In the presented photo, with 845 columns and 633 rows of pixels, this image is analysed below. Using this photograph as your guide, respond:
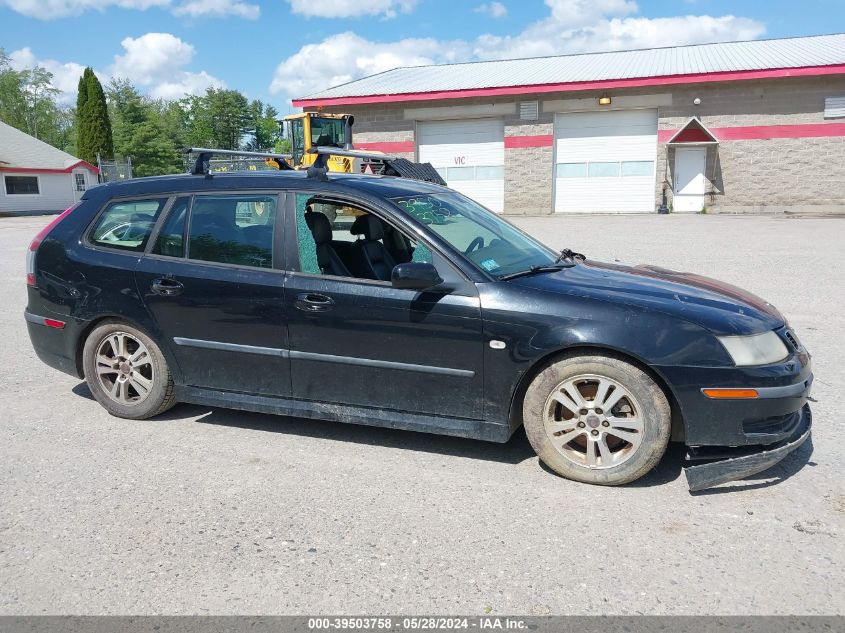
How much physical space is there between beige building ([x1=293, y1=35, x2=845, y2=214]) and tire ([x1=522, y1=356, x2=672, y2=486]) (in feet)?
79.9

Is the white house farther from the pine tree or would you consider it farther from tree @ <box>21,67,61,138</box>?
tree @ <box>21,67,61,138</box>

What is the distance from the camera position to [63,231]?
5082 mm

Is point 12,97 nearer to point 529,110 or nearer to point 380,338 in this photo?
point 529,110

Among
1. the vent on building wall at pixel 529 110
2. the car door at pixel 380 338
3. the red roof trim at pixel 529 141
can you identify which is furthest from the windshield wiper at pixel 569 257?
the vent on building wall at pixel 529 110

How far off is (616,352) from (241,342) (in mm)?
2258

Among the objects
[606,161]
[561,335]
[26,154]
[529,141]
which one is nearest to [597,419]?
[561,335]

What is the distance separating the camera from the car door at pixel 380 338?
397 centimetres

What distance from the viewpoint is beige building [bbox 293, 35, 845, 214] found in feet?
82.6

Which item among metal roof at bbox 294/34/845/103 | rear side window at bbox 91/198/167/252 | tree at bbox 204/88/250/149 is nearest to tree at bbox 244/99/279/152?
tree at bbox 204/88/250/149

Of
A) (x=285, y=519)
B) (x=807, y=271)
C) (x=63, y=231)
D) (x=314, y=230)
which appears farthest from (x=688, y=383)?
(x=807, y=271)

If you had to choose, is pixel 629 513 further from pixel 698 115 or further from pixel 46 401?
pixel 698 115

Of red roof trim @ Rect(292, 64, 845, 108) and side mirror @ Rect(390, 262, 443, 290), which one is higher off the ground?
red roof trim @ Rect(292, 64, 845, 108)

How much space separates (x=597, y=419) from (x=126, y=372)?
124 inches

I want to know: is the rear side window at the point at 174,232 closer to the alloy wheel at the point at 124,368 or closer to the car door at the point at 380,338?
the alloy wheel at the point at 124,368
